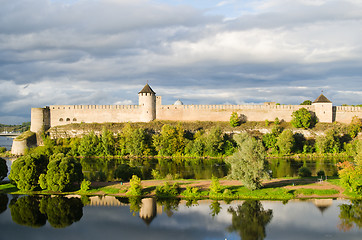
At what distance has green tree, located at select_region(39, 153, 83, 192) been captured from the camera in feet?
69.8

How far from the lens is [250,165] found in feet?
68.6

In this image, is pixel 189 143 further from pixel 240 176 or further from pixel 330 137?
pixel 240 176

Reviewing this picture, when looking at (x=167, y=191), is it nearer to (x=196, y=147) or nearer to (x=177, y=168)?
(x=177, y=168)

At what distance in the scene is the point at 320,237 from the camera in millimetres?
15000

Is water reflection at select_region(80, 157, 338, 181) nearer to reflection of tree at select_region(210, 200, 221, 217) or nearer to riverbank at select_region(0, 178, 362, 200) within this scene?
riverbank at select_region(0, 178, 362, 200)

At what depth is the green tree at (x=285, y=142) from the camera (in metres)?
39.8

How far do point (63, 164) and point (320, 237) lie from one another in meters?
14.9

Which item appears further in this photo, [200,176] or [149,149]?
[149,149]

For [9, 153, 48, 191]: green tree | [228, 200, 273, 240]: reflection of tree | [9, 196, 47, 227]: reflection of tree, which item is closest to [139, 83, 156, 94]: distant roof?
[9, 153, 48, 191]: green tree

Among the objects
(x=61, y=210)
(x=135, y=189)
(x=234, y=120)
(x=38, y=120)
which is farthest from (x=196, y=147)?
(x=61, y=210)

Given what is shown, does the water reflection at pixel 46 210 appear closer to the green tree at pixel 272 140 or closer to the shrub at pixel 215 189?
the shrub at pixel 215 189

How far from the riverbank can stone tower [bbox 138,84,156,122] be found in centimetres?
2426

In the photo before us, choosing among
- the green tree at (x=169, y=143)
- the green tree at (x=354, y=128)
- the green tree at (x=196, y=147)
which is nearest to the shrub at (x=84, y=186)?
the green tree at (x=169, y=143)

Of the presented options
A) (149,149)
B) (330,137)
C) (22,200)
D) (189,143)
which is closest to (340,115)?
(330,137)
